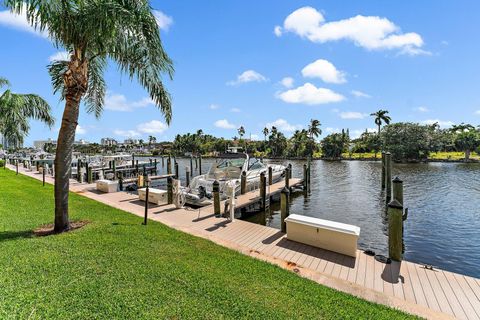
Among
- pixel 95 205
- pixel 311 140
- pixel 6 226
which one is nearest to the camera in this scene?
pixel 6 226

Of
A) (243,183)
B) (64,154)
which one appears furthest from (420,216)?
(64,154)

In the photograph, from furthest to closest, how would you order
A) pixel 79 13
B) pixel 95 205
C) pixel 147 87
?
pixel 95 205 < pixel 147 87 < pixel 79 13

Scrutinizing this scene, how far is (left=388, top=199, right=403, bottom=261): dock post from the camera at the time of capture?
5902 millimetres

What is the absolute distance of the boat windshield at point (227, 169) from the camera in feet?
50.7

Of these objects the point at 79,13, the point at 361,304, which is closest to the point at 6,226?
the point at 79,13

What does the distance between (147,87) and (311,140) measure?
70.3 meters

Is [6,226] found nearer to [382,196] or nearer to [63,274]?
[63,274]

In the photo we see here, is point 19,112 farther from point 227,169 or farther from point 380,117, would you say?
point 380,117

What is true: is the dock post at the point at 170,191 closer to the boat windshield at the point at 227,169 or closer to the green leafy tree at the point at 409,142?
the boat windshield at the point at 227,169

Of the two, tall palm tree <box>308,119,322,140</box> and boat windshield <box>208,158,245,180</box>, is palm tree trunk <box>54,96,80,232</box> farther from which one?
tall palm tree <box>308,119,322,140</box>

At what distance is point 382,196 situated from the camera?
18016mm

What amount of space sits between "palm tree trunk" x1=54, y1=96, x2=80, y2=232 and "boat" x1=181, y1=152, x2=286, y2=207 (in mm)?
6249

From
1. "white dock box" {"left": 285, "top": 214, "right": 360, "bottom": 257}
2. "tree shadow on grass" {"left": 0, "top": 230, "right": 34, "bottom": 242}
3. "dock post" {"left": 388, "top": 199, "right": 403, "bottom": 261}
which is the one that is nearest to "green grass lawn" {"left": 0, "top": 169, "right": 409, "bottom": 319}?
"tree shadow on grass" {"left": 0, "top": 230, "right": 34, "bottom": 242}

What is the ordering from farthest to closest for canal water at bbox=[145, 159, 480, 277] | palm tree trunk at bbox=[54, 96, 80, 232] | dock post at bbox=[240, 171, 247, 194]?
dock post at bbox=[240, 171, 247, 194] < canal water at bbox=[145, 159, 480, 277] < palm tree trunk at bbox=[54, 96, 80, 232]
